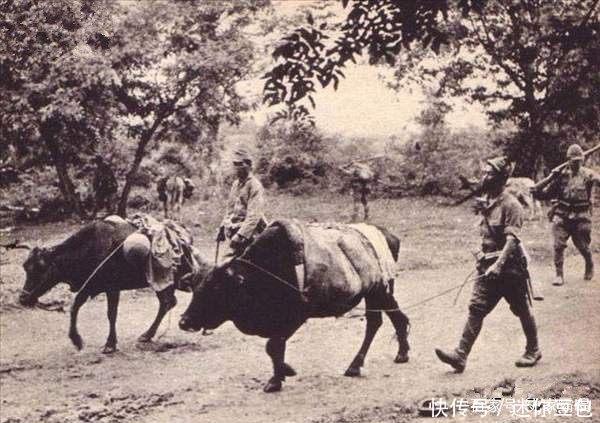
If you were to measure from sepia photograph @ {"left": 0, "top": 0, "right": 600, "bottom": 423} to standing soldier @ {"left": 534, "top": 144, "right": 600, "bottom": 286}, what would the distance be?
2cm

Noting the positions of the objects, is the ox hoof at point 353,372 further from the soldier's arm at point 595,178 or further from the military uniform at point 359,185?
the soldier's arm at point 595,178

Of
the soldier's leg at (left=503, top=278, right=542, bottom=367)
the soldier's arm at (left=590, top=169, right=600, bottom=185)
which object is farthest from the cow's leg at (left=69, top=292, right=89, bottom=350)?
the soldier's arm at (left=590, top=169, right=600, bottom=185)

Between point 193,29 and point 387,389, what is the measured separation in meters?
4.12

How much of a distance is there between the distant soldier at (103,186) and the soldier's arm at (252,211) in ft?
7.38

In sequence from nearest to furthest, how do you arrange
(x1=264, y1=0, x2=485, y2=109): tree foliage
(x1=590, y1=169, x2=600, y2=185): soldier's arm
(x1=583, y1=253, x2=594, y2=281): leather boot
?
1. (x1=264, y1=0, x2=485, y2=109): tree foliage
2. (x1=590, y1=169, x2=600, y2=185): soldier's arm
3. (x1=583, y1=253, x2=594, y2=281): leather boot

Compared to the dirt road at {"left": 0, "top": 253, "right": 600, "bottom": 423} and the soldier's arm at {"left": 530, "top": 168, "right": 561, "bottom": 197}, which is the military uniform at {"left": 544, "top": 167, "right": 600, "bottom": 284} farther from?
the dirt road at {"left": 0, "top": 253, "right": 600, "bottom": 423}

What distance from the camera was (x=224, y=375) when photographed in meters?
6.25

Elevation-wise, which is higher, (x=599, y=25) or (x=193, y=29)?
(x=193, y=29)

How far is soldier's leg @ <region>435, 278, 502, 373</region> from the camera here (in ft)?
18.9

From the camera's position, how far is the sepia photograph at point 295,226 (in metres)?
5.24

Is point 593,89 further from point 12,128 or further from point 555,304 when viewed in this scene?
point 12,128

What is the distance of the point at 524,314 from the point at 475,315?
398 millimetres

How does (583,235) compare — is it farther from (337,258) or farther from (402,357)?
(337,258)

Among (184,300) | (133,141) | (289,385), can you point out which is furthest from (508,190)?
(184,300)
